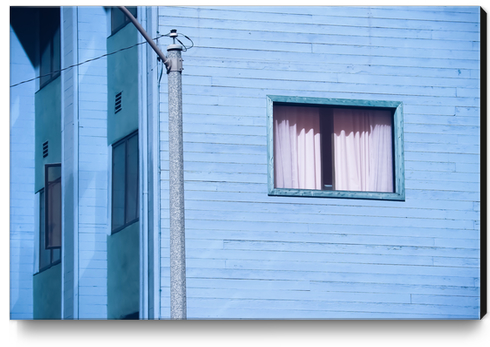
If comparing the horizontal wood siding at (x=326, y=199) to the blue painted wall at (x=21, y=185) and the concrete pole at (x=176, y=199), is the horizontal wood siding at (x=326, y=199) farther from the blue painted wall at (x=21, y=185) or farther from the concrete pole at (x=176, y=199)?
the blue painted wall at (x=21, y=185)

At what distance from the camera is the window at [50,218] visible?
28.9 feet

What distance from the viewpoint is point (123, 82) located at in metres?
9.78

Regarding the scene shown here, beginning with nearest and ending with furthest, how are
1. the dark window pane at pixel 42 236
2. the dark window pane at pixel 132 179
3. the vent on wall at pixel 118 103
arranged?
the dark window pane at pixel 42 236
the dark window pane at pixel 132 179
the vent on wall at pixel 118 103

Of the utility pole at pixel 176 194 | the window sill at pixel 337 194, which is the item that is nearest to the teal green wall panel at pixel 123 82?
the utility pole at pixel 176 194

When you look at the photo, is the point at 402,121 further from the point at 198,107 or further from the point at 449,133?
the point at 198,107

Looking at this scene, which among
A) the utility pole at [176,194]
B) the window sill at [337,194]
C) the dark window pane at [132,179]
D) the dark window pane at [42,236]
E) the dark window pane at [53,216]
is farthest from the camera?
the dark window pane at [132,179]

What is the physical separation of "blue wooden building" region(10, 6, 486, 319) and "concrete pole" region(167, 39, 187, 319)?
636 millimetres

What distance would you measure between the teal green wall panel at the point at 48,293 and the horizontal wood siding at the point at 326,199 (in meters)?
1.05

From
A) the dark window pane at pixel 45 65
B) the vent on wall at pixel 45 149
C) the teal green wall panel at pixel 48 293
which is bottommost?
the teal green wall panel at pixel 48 293

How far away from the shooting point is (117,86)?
32.3 ft

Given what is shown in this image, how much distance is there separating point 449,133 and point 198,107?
268 centimetres

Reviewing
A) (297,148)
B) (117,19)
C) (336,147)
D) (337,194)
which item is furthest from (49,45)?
(337,194)

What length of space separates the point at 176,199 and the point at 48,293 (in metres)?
1.76
